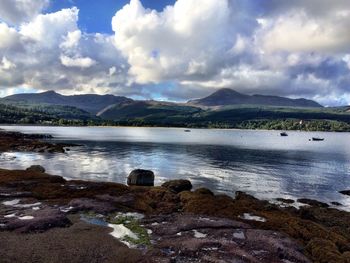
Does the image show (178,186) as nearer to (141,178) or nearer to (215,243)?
(141,178)

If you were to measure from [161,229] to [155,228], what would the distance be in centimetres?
72

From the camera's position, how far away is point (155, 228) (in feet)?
113

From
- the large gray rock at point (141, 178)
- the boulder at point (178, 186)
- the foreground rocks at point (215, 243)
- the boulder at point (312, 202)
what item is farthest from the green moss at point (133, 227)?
the boulder at point (312, 202)

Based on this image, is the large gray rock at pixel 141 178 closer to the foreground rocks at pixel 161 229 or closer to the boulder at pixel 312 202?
the foreground rocks at pixel 161 229

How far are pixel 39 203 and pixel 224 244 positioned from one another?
25.1 m

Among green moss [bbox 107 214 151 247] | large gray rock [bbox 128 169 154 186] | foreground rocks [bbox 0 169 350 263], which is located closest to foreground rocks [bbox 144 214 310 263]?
foreground rocks [bbox 0 169 350 263]

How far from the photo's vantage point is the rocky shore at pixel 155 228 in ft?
90.9

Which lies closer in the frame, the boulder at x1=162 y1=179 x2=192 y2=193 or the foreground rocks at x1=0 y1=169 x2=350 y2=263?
the foreground rocks at x1=0 y1=169 x2=350 y2=263

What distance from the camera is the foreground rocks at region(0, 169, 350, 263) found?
2766cm

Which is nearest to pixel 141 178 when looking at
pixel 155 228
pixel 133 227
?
pixel 133 227

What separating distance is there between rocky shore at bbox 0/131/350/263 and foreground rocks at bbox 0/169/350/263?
0.27 ft

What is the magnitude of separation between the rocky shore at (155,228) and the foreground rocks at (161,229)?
0.27ft

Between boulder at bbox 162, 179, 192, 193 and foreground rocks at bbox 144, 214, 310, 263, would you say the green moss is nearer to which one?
foreground rocks at bbox 144, 214, 310, 263

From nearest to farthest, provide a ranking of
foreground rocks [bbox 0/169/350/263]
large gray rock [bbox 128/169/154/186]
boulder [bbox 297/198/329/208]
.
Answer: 1. foreground rocks [bbox 0/169/350/263]
2. boulder [bbox 297/198/329/208]
3. large gray rock [bbox 128/169/154/186]
